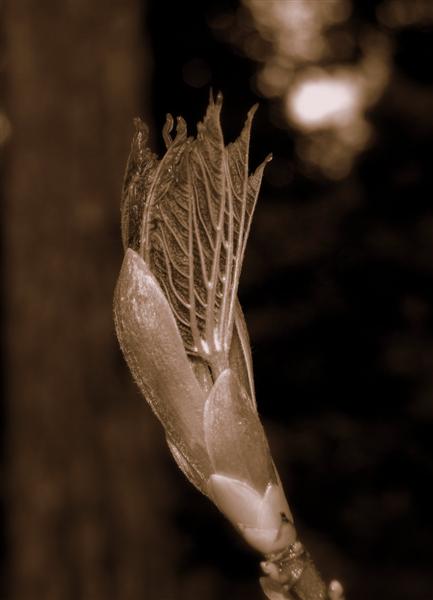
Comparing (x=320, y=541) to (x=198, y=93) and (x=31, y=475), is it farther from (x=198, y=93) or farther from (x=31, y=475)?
(x=198, y=93)

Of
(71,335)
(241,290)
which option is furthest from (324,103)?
(71,335)

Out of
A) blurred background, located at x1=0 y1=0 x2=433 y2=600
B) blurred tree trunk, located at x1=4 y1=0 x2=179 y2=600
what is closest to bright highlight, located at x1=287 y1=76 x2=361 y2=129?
blurred background, located at x1=0 y1=0 x2=433 y2=600

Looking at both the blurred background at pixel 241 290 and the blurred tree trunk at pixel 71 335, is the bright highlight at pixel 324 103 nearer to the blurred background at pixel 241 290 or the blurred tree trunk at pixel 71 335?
the blurred background at pixel 241 290

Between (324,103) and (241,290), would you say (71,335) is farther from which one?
(324,103)

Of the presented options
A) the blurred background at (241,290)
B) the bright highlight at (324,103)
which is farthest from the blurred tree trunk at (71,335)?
the bright highlight at (324,103)

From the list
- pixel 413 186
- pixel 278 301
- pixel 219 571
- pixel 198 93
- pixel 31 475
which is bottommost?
pixel 219 571

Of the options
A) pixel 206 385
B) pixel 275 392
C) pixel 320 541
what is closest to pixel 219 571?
pixel 320 541

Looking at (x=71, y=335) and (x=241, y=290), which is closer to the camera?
→ (x=71, y=335)
